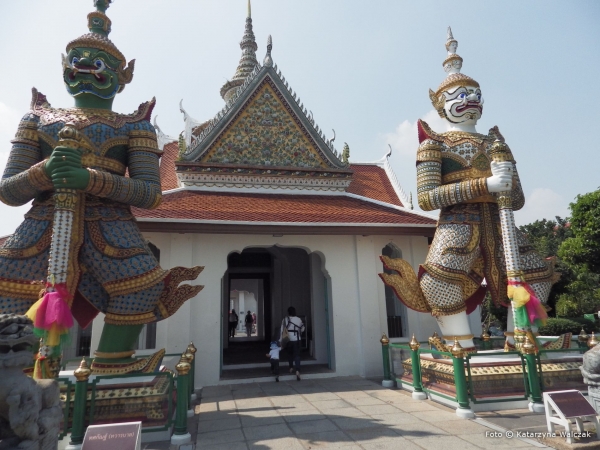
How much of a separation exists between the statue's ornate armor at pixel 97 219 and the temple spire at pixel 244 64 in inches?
369

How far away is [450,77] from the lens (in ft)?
20.4

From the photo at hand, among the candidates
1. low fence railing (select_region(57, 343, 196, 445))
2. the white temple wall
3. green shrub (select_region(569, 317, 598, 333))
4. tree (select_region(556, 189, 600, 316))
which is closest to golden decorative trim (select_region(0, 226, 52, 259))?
low fence railing (select_region(57, 343, 196, 445))

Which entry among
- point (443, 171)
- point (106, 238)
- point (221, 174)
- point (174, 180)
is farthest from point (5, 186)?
point (443, 171)

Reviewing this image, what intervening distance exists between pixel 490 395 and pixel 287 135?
21.3 ft

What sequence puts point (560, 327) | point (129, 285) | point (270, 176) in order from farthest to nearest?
point (560, 327) → point (270, 176) → point (129, 285)

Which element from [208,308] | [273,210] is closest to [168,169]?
[273,210]

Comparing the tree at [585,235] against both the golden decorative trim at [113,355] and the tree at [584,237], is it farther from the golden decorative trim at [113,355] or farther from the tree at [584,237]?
the golden decorative trim at [113,355]

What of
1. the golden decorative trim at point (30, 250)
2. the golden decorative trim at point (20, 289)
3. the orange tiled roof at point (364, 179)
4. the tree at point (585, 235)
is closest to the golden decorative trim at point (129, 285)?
the golden decorative trim at point (20, 289)

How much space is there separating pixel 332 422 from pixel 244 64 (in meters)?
12.7

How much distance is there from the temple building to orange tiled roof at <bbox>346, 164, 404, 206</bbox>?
7 centimetres

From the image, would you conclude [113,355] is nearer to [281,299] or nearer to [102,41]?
[102,41]

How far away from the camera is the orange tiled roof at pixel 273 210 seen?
22.5 ft

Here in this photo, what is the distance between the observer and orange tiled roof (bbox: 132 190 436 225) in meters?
6.87

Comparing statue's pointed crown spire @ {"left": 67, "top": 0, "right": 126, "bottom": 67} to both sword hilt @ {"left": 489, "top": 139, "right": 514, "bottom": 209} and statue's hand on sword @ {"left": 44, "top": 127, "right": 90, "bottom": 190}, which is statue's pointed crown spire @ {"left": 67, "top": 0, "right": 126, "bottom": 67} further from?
sword hilt @ {"left": 489, "top": 139, "right": 514, "bottom": 209}
